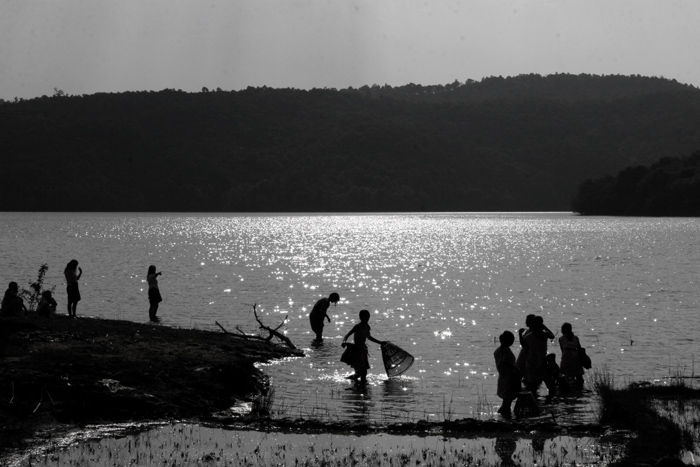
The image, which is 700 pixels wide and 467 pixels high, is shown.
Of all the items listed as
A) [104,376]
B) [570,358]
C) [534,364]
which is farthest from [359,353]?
[104,376]

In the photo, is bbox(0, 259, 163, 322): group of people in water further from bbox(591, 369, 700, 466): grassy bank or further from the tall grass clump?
bbox(591, 369, 700, 466): grassy bank

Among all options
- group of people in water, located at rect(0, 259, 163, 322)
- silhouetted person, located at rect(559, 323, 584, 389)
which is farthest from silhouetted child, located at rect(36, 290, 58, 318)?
silhouetted person, located at rect(559, 323, 584, 389)

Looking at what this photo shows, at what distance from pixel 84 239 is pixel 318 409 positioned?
96099mm

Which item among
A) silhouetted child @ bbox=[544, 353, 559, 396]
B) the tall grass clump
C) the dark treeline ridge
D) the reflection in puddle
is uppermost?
the dark treeline ridge

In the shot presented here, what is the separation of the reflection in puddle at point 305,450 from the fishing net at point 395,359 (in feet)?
18.6

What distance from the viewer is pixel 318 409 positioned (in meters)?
16.7

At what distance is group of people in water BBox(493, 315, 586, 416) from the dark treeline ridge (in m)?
130

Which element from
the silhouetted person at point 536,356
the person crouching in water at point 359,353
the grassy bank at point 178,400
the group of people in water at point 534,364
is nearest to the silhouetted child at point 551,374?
the group of people in water at point 534,364

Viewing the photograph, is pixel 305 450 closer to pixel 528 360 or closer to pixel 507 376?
pixel 507 376

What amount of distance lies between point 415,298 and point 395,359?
2584 centimetres

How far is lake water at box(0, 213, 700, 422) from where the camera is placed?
1962cm

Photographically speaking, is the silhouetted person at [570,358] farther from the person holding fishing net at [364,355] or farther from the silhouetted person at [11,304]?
the silhouetted person at [11,304]

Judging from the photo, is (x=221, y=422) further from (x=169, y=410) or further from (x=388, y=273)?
(x=388, y=273)

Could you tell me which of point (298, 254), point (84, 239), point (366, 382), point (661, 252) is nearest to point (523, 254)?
point (661, 252)
